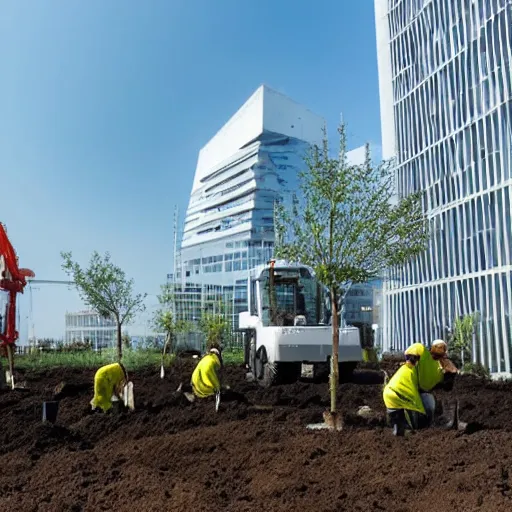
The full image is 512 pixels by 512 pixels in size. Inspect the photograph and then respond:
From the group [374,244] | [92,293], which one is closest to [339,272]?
[374,244]

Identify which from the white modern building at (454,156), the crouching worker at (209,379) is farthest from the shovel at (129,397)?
the white modern building at (454,156)

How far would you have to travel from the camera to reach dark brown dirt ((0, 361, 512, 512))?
6117mm

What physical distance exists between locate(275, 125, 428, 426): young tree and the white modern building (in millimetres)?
12938

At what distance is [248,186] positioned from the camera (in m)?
92.9

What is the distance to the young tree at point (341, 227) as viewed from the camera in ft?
35.5

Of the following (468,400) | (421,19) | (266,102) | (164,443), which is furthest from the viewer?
(266,102)

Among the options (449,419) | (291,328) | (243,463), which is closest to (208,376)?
(291,328)

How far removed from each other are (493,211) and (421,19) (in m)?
9.67

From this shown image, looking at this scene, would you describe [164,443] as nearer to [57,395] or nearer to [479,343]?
[57,395]

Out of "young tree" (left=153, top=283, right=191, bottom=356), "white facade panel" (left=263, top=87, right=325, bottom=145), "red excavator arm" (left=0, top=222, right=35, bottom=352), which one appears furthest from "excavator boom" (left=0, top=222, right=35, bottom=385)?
"white facade panel" (left=263, top=87, right=325, bottom=145)

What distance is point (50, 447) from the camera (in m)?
9.30

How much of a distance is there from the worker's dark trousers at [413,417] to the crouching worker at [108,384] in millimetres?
4391

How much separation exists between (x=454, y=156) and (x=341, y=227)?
1740 cm

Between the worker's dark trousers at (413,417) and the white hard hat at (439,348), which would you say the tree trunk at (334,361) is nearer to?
the worker's dark trousers at (413,417)
